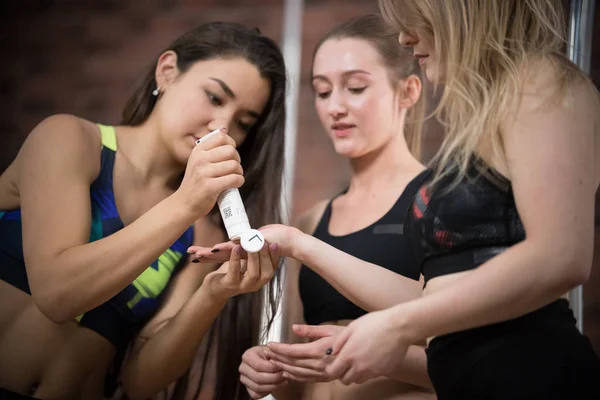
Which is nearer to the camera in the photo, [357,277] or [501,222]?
[501,222]

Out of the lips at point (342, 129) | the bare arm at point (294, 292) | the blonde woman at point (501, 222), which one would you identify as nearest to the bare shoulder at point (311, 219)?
the bare arm at point (294, 292)

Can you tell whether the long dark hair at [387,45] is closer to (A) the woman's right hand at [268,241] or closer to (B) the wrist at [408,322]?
(A) the woman's right hand at [268,241]

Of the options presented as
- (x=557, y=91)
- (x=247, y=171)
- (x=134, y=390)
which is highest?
(x=557, y=91)

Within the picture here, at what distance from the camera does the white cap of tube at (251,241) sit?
837 mm

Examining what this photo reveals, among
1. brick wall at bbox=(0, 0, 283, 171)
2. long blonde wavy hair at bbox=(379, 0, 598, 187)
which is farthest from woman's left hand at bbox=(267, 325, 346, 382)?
brick wall at bbox=(0, 0, 283, 171)

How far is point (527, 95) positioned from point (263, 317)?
0.57 m

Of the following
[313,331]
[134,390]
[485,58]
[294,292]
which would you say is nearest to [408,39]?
[485,58]

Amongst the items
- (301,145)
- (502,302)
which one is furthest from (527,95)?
(301,145)

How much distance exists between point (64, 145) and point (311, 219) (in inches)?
14.8

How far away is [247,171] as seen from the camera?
43.5 inches

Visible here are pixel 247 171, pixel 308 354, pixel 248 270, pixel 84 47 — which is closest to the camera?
pixel 308 354

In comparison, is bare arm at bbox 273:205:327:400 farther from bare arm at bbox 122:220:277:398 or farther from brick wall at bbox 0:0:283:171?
brick wall at bbox 0:0:283:171

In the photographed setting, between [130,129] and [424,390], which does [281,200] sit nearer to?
[130,129]

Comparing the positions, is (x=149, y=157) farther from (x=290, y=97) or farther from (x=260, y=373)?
(x=260, y=373)
